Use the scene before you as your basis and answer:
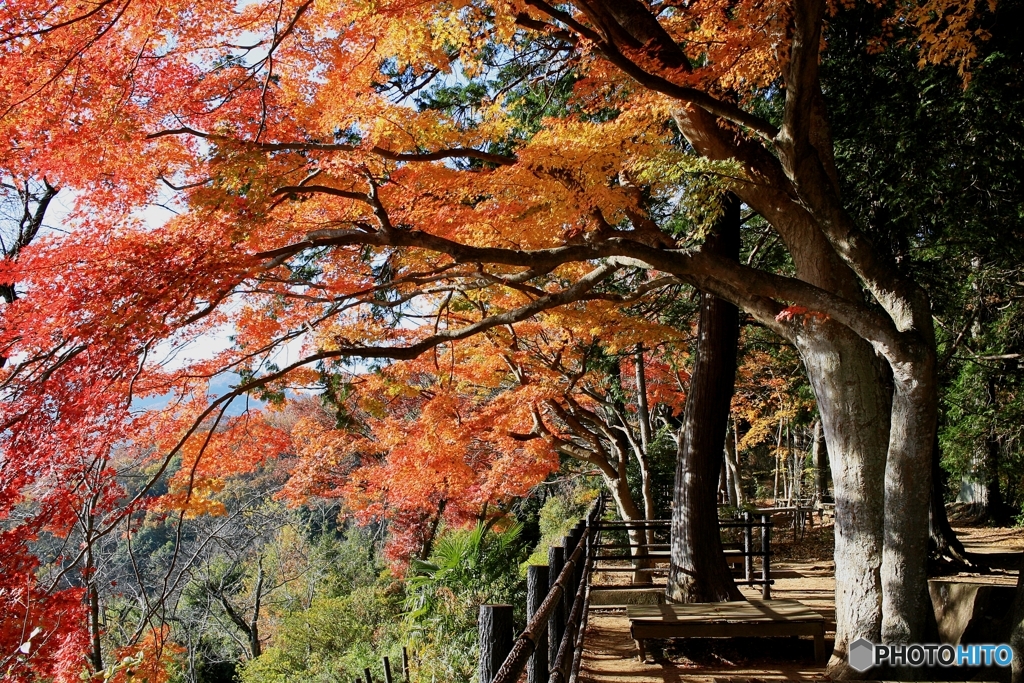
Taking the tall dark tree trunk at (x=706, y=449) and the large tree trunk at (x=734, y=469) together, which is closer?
the tall dark tree trunk at (x=706, y=449)

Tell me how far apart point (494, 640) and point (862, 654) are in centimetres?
456

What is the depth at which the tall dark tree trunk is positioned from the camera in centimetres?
902

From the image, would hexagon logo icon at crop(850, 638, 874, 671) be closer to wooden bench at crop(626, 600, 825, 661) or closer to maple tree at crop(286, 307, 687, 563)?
wooden bench at crop(626, 600, 825, 661)

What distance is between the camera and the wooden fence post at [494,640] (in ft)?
8.97

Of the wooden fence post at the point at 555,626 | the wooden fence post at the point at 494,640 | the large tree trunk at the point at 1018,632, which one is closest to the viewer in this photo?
the wooden fence post at the point at 494,640

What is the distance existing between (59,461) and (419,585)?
19.0 feet

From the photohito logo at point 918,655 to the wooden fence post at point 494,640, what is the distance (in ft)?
14.6

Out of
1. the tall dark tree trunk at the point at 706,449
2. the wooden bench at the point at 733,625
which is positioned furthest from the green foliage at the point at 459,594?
the wooden bench at the point at 733,625

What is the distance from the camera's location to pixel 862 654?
593cm

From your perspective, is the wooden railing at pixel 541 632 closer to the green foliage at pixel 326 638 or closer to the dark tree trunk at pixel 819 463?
the green foliage at pixel 326 638

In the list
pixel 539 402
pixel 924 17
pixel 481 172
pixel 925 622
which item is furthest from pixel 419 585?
pixel 924 17

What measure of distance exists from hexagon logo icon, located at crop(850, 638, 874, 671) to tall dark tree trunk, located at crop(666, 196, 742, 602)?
291cm

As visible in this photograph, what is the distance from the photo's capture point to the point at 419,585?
458 inches

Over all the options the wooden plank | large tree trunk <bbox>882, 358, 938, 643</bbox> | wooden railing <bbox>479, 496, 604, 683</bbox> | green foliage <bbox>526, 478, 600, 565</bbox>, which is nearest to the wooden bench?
the wooden plank
